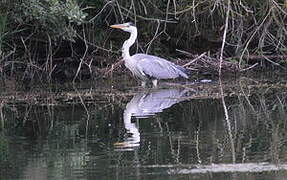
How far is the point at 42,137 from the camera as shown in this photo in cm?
919

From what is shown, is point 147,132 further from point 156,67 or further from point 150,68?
point 156,67

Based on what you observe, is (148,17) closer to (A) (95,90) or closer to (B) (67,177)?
(A) (95,90)

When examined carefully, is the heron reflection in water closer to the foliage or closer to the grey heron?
the grey heron

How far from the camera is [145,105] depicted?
466 inches

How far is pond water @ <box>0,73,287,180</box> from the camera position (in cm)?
702

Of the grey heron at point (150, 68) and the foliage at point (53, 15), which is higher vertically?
Answer: the foliage at point (53, 15)

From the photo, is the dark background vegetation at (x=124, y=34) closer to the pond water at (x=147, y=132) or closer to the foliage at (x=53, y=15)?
the foliage at (x=53, y=15)

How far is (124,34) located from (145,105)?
19.9 feet

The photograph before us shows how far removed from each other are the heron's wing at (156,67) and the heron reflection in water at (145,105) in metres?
0.67

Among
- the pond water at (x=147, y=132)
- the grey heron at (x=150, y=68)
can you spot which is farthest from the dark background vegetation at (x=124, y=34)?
the pond water at (x=147, y=132)

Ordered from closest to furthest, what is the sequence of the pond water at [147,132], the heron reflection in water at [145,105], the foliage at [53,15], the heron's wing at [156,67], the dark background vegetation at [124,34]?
the pond water at [147,132]
the heron reflection in water at [145,105]
the foliage at [53,15]
the heron's wing at [156,67]
the dark background vegetation at [124,34]

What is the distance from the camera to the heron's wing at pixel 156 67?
49.4ft

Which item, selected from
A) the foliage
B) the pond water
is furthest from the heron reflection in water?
the foliage

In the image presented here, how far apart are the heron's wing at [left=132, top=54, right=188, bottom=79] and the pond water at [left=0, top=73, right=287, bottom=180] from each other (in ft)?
1.93
